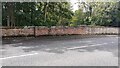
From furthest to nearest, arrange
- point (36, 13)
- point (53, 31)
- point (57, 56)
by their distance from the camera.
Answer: point (53, 31) < point (36, 13) < point (57, 56)

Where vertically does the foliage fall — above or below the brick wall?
above

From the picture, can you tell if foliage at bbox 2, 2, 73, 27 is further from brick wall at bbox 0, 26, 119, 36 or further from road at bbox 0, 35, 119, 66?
road at bbox 0, 35, 119, 66

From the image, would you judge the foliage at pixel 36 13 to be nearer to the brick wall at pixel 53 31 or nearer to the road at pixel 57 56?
the brick wall at pixel 53 31

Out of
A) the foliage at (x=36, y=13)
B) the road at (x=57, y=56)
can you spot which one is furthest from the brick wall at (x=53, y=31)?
the road at (x=57, y=56)

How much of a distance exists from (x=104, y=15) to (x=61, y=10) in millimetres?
11906

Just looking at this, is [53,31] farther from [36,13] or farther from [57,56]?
[57,56]

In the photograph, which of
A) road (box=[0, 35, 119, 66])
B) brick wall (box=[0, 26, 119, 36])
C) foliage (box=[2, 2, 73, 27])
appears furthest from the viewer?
foliage (box=[2, 2, 73, 27])

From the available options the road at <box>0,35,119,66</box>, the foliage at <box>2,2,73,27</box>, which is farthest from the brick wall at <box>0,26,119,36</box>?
the road at <box>0,35,119,66</box>

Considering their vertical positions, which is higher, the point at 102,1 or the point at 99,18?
the point at 102,1

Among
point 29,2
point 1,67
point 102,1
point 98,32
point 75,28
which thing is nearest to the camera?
point 1,67

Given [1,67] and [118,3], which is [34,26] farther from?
[118,3]

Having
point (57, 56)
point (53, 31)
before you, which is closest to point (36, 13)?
point (53, 31)

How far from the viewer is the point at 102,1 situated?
106 feet

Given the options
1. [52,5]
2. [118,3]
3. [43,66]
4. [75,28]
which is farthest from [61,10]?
[43,66]
